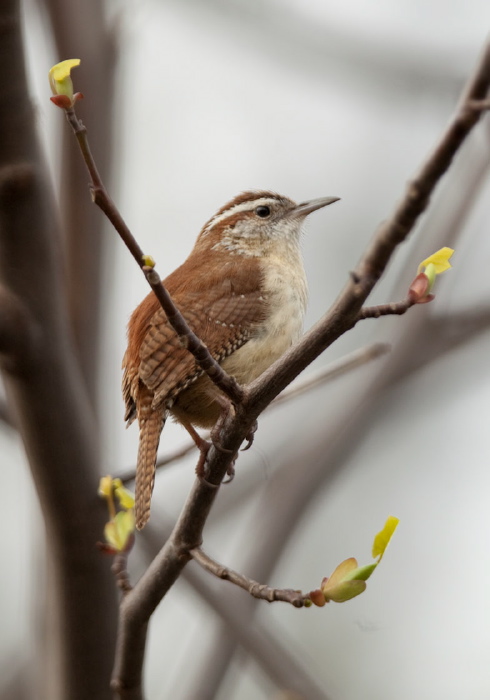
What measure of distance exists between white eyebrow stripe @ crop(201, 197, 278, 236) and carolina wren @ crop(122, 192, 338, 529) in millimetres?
592

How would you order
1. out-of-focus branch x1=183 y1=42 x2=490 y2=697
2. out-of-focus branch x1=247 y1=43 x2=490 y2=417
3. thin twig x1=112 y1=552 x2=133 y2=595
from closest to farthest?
out-of-focus branch x1=247 y1=43 x2=490 y2=417 < thin twig x1=112 y1=552 x2=133 y2=595 < out-of-focus branch x1=183 y1=42 x2=490 y2=697

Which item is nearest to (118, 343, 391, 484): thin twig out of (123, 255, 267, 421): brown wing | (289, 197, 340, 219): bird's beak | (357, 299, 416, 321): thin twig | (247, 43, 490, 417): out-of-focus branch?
(123, 255, 267, 421): brown wing

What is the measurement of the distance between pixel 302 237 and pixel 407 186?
3.17 metres

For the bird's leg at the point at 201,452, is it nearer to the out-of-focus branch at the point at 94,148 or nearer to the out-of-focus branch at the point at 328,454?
the out-of-focus branch at the point at 94,148

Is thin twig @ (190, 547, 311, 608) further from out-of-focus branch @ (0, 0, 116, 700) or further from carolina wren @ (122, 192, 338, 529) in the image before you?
out-of-focus branch @ (0, 0, 116, 700)

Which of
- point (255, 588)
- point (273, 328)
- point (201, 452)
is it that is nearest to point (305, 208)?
point (273, 328)

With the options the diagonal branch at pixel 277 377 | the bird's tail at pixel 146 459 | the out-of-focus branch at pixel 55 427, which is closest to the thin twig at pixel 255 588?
the diagonal branch at pixel 277 377

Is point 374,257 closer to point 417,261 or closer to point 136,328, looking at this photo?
point 136,328

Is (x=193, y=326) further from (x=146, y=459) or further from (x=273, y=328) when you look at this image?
(x=146, y=459)

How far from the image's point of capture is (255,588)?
2.32 metres

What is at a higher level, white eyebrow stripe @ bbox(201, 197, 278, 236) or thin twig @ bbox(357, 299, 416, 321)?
thin twig @ bbox(357, 299, 416, 321)

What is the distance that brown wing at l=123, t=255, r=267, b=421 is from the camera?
333 cm

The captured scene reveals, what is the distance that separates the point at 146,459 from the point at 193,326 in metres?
0.66

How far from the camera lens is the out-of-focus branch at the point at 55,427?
2.87 meters
